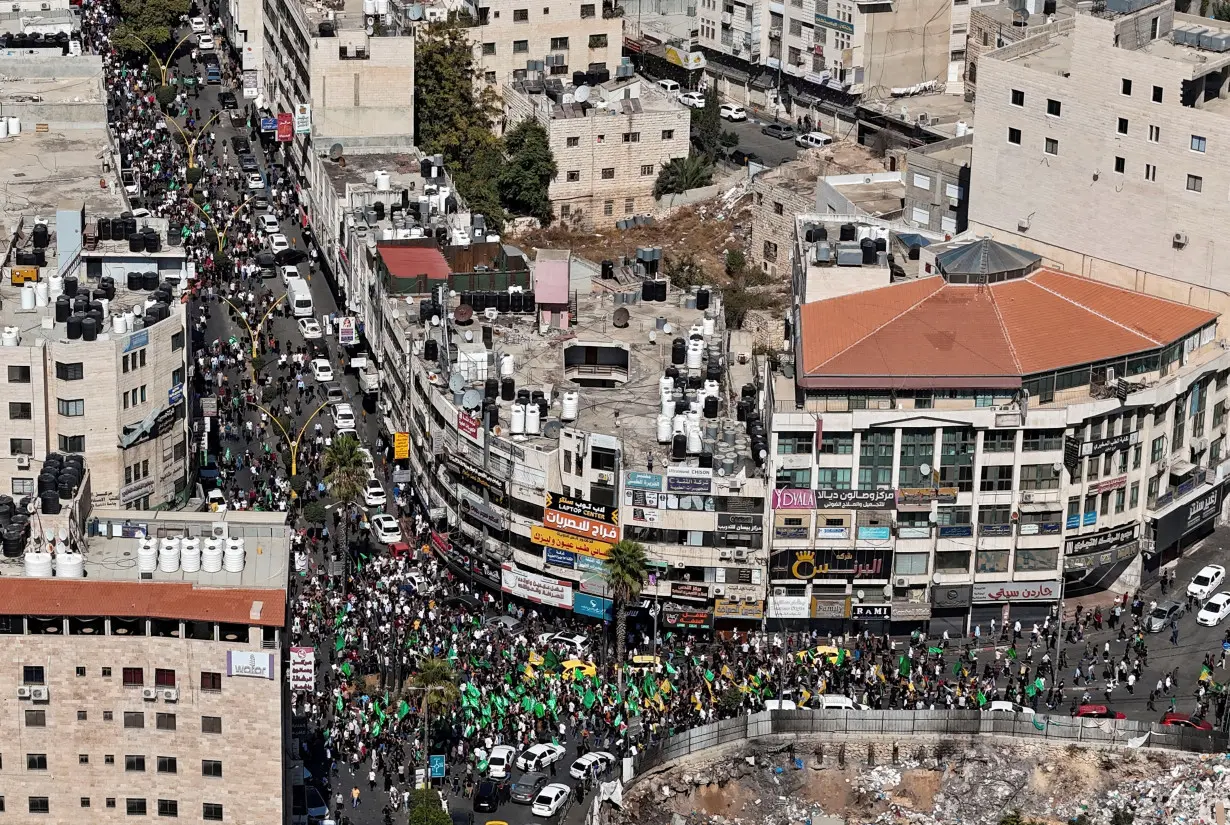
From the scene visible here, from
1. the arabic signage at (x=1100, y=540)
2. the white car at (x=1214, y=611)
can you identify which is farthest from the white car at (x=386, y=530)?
the white car at (x=1214, y=611)

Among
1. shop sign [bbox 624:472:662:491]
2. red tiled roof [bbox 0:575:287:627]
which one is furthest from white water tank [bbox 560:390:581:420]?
red tiled roof [bbox 0:575:287:627]

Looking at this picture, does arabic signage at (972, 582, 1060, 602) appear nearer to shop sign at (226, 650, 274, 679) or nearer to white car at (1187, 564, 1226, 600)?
white car at (1187, 564, 1226, 600)

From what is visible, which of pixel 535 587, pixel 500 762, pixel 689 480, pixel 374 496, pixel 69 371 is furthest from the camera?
pixel 374 496

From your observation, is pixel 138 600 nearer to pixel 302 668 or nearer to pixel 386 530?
pixel 302 668

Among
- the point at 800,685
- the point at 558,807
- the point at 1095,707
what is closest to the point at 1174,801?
the point at 1095,707

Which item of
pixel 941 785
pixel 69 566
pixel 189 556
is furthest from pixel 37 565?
pixel 941 785
